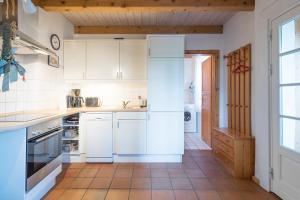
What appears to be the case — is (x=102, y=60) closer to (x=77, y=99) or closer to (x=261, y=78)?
(x=77, y=99)

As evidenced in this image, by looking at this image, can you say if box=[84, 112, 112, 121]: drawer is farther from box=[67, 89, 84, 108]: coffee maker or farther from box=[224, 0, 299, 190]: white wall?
box=[224, 0, 299, 190]: white wall

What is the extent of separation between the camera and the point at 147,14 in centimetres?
379

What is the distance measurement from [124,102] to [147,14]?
5.30 ft

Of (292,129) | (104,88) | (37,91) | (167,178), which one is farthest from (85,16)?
(292,129)

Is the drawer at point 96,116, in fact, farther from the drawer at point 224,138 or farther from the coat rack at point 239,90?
the coat rack at point 239,90

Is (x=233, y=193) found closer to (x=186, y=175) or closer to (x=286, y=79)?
(x=186, y=175)

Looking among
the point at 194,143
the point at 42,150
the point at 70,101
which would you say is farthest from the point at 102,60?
the point at 194,143

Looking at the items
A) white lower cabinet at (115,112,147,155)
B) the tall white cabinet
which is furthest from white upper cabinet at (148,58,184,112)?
white lower cabinet at (115,112,147,155)

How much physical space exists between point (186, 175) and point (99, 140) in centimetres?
149

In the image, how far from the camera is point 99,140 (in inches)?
145

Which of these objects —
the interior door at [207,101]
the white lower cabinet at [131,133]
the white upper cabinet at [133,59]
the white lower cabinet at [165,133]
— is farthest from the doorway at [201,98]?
the white lower cabinet at [131,133]

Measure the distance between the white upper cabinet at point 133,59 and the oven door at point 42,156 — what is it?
167cm

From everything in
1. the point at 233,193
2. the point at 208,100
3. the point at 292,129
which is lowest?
the point at 233,193

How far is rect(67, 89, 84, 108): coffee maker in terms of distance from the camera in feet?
13.4
